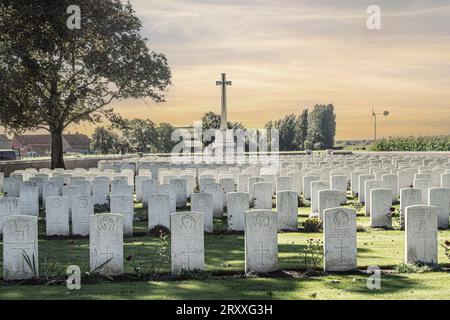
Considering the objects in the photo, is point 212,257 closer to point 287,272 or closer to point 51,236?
point 287,272

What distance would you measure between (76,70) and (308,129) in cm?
5283

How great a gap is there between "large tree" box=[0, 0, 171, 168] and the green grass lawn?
18939mm

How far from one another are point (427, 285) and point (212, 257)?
4.45 m

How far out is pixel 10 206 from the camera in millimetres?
16625

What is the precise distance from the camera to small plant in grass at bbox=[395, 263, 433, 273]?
12.1 metres

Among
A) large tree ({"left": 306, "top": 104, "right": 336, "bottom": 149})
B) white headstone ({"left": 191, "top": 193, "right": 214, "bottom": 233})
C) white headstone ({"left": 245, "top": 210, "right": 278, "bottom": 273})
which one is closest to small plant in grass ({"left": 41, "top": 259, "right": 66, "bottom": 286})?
white headstone ({"left": 245, "top": 210, "right": 278, "bottom": 273})

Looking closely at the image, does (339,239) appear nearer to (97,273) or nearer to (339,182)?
(97,273)

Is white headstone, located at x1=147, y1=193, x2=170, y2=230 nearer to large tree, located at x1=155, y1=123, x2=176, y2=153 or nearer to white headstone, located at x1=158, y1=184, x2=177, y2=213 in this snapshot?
white headstone, located at x1=158, y1=184, x2=177, y2=213

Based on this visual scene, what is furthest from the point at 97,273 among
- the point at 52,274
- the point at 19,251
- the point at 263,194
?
the point at 263,194

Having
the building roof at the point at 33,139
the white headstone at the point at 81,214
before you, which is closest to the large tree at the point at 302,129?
the building roof at the point at 33,139

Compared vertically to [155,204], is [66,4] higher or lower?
higher

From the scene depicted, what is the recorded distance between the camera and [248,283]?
11.3 meters

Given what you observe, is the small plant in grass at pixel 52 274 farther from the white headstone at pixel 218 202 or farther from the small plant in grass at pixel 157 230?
the white headstone at pixel 218 202
